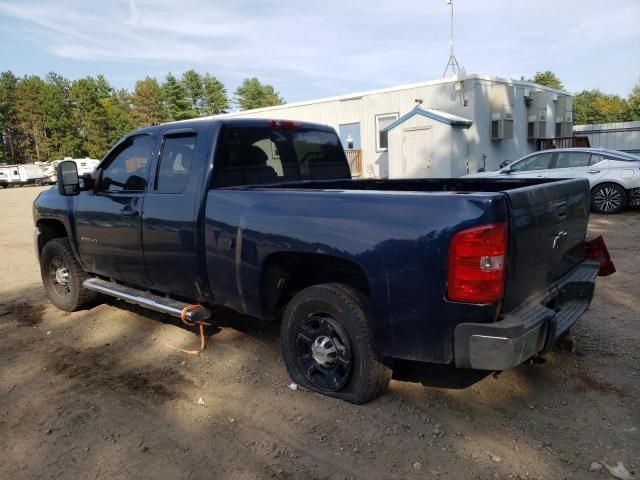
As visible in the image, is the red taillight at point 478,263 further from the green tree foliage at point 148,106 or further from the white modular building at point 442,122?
the green tree foliage at point 148,106

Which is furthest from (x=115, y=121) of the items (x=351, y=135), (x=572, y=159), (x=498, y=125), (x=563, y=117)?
(x=572, y=159)

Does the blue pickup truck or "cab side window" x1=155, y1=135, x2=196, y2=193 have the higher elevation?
"cab side window" x1=155, y1=135, x2=196, y2=193

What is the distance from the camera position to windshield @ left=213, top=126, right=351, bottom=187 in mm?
3973

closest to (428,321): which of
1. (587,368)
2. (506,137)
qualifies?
(587,368)

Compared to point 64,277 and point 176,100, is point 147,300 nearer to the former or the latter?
point 64,277

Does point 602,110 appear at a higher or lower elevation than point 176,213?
higher

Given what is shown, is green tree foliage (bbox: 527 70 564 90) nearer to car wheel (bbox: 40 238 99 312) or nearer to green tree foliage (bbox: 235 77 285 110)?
green tree foliage (bbox: 235 77 285 110)

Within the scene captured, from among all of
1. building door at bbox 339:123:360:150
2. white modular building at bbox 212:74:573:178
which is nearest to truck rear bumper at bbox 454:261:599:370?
white modular building at bbox 212:74:573:178

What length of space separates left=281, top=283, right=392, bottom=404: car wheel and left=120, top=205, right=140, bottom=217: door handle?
5.64ft

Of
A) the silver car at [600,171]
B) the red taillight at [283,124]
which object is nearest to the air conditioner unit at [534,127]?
the silver car at [600,171]

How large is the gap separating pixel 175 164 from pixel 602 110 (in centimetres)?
8142

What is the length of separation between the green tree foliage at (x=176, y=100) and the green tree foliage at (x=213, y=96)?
368 inches

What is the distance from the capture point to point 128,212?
436 centimetres

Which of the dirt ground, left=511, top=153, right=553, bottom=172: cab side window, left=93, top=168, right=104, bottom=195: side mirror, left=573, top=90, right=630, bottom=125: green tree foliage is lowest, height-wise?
the dirt ground
